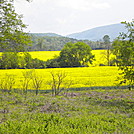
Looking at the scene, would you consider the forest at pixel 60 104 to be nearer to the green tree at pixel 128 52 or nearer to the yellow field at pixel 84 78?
the green tree at pixel 128 52

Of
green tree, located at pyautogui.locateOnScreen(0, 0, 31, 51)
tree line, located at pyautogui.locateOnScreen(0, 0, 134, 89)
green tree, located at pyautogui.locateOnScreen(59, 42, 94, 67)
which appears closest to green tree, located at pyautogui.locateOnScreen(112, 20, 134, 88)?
tree line, located at pyautogui.locateOnScreen(0, 0, 134, 89)

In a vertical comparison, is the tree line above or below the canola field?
above

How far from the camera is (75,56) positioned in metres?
67.7

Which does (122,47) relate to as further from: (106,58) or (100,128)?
(106,58)

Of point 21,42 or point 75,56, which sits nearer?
point 21,42

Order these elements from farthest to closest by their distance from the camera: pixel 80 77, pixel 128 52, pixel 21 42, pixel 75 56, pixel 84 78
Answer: pixel 75 56 → pixel 80 77 → pixel 84 78 → pixel 21 42 → pixel 128 52

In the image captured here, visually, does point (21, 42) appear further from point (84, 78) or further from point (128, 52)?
point (84, 78)

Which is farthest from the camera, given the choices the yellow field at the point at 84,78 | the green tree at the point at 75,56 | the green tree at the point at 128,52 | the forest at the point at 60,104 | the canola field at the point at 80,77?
the green tree at the point at 75,56

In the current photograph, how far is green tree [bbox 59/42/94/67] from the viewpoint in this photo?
214 feet

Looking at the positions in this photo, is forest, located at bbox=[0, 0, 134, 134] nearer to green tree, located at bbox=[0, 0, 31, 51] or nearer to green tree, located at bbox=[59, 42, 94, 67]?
green tree, located at bbox=[0, 0, 31, 51]

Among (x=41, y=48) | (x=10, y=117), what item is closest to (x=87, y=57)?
(x=10, y=117)

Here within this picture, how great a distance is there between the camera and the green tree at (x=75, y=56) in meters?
65.2

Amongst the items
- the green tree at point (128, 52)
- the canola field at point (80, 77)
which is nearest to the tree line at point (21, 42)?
the green tree at point (128, 52)

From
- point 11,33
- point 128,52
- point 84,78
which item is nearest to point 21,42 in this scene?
point 11,33
